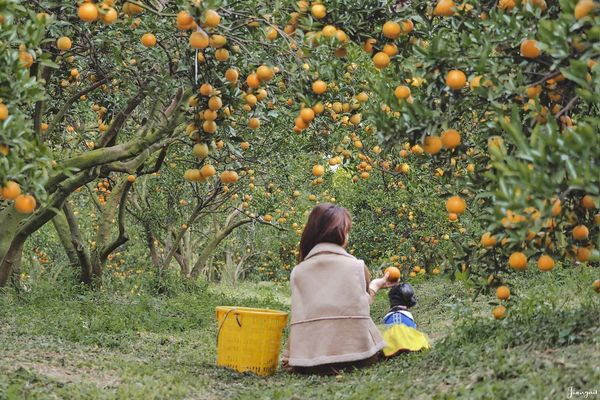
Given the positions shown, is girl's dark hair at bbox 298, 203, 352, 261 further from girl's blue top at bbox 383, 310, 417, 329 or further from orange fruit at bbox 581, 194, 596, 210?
orange fruit at bbox 581, 194, 596, 210

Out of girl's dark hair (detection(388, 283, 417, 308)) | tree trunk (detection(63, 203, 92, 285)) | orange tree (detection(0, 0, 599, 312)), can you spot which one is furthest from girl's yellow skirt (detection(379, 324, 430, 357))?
tree trunk (detection(63, 203, 92, 285))

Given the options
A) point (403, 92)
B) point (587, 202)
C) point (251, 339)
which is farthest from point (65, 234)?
point (587, 202)

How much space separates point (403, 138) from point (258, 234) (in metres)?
18.2

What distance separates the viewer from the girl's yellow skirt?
229 inches

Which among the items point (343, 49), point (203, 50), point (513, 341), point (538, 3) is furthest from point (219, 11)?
point (513, 341)

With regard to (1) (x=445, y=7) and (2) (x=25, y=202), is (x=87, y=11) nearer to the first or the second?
(2) (x=25, y=202)

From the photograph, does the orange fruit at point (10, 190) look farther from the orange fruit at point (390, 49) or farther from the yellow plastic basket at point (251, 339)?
the yellow plastic basket at point (251, 339)

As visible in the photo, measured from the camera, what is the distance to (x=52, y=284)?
10.5m

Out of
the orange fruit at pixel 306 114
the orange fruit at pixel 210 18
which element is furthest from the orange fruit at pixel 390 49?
the orange fruit at pixel 210 18

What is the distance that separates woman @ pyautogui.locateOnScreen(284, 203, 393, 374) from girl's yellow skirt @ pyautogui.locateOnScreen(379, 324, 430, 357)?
12 cm

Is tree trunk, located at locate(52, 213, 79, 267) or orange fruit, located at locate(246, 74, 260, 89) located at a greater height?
orange fruit, located at locate(246, 74, 260, 89)

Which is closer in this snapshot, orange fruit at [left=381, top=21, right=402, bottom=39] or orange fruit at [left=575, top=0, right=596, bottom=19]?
orange fruit at [left=575, top=0, right=596, bottom=19]

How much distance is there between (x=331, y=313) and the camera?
5711 millimetres

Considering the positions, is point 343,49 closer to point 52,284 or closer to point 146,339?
point 146,339
